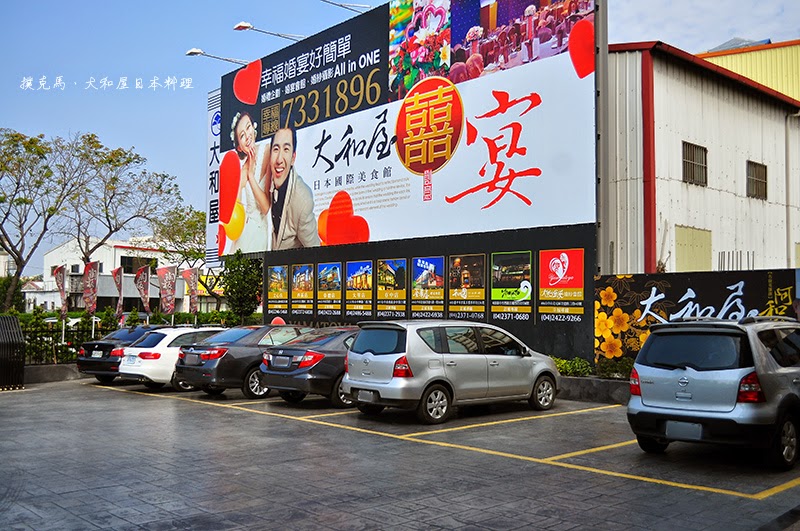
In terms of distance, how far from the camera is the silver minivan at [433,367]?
11.5m

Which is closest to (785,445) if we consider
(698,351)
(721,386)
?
(721,386)

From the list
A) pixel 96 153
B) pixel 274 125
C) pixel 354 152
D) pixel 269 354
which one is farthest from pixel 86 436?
pixel 96 153

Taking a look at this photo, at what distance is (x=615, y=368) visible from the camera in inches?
600

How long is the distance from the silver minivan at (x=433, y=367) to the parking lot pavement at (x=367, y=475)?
0.41m

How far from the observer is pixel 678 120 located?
18000mm

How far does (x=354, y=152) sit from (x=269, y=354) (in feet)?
33.7

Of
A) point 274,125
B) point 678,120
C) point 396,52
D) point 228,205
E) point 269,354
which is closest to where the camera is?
point 269,354

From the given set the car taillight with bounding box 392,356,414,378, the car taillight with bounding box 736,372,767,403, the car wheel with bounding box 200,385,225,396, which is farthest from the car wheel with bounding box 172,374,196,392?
the car taillight with bounding box 736,372,767,403

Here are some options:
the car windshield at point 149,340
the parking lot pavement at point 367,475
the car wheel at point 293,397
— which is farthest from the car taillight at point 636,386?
the car windshield at point 149,340

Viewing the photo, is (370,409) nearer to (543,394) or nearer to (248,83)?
(543,394)

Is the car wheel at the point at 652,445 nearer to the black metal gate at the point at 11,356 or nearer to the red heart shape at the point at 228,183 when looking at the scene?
the black metal gate at the point at 11,356

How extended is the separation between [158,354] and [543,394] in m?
8.29

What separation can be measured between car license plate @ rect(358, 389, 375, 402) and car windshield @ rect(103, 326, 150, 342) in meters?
8.10

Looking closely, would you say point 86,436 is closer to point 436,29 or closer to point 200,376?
point 200,376
